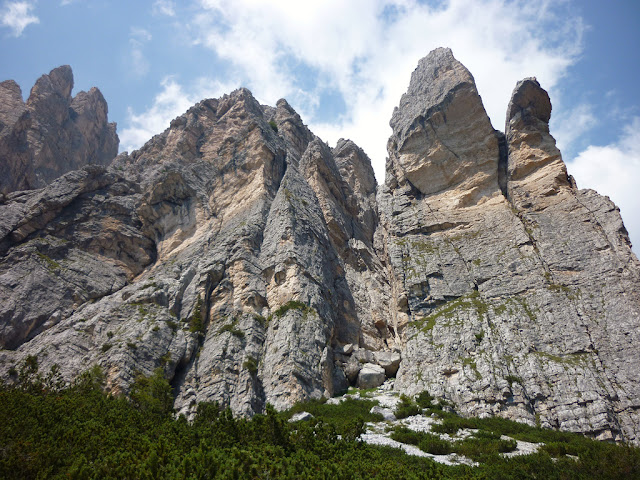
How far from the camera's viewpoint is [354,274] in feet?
193

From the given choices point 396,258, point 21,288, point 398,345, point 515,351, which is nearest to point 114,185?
point 21,288

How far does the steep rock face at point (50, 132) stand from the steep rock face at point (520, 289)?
72.1 m

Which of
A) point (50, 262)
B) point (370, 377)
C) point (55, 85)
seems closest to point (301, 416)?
point (370, 377)

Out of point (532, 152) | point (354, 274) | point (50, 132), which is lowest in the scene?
point (354, 274)

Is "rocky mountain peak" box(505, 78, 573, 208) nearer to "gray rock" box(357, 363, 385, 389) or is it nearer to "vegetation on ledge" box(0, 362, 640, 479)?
"gray rock" box(357, 363, 385, 389)

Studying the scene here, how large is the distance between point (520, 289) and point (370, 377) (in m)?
17.6

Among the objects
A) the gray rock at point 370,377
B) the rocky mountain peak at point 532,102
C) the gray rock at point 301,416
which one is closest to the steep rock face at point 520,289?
the rocky mountain peak at point 532,102

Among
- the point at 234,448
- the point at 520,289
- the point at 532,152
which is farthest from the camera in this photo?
the point at 532,152

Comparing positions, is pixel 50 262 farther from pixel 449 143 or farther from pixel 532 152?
pixel 532 152

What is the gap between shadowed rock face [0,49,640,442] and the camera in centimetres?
3547

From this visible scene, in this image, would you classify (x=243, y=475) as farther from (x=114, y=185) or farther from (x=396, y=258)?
(x=114, y=185)

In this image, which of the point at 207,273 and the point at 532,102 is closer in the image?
the point at 207,273

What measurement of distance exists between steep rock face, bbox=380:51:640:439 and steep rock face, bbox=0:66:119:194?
2837 inches

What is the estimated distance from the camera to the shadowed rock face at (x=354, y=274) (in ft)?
116
